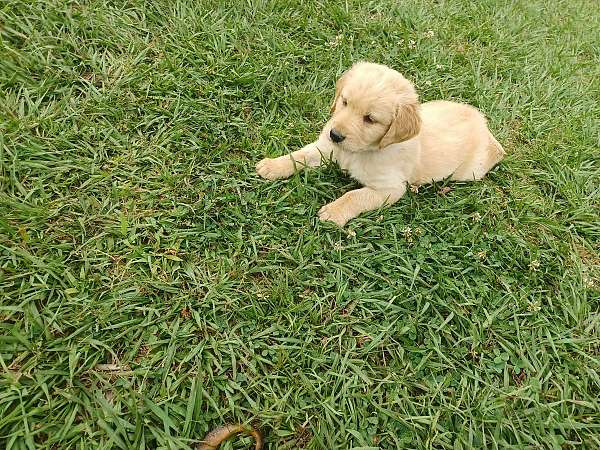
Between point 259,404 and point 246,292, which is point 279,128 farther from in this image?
point 259,404

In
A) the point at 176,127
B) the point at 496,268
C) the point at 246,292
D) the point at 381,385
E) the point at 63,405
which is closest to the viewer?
→ the point at 63,405

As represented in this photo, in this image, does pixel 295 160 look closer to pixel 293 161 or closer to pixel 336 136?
pixel 293 161

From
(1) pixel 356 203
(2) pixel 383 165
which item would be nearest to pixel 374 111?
(2) pixel 383 165

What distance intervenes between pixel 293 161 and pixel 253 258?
825 millimetres

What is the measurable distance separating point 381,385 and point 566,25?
5.20 meters

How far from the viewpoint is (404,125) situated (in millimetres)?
2861

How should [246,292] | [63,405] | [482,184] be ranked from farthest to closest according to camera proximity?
[482,184]
[246,292]
[63,405]

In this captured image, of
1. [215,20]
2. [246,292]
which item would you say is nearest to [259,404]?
[246,292]

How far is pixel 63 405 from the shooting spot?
2.27 meters

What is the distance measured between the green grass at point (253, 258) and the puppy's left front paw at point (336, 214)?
89 millimetres

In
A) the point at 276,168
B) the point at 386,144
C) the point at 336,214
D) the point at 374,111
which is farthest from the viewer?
the point at 276,168

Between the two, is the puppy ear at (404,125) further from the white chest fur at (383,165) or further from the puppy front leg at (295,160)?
the puppy front leg at (295,160)

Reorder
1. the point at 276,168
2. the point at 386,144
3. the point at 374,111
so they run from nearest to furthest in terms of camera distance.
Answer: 1. the point at 374,111
2. the point at 386,144
3. the point at 276,168

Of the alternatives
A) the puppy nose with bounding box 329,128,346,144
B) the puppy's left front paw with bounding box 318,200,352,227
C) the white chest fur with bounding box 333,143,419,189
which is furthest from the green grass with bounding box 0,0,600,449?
the puppy nose with bounding box 329,128,346,144
